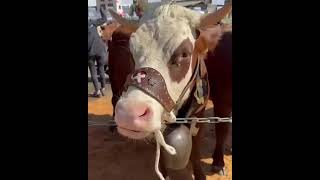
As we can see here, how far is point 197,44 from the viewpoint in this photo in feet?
10.7

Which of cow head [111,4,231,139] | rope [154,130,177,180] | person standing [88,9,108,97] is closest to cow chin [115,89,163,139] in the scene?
cow head [111,4,231,139]

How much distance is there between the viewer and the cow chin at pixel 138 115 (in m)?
2.72

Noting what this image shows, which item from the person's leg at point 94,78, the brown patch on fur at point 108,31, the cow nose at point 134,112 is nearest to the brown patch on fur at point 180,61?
the cow nose at point 134,112

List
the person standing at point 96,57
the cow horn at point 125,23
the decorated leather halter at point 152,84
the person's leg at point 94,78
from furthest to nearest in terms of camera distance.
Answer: the person's leg at point 94,78, the person standing at point 96,57, the cow horn at point 125,23, the decorated leather halter at point 152,84

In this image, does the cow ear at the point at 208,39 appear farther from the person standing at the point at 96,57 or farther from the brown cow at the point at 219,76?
the person standing at the point at 96,57

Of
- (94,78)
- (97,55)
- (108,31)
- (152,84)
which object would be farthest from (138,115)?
(97,55)

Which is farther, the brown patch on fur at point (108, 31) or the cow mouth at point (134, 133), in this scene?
the brown patch on fur at point (108, 31)

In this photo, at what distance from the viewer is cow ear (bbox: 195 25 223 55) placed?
10.8 ft

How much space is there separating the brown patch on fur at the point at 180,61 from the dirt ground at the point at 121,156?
88 centimetres
